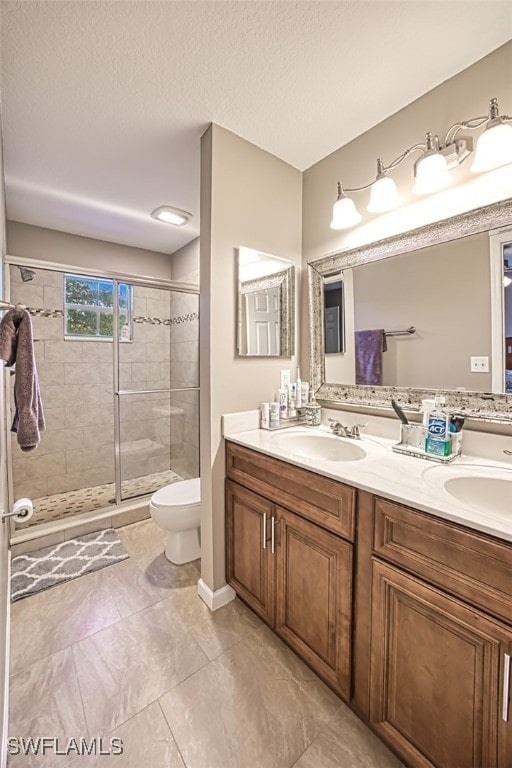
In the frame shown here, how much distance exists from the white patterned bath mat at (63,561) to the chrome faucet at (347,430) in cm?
161

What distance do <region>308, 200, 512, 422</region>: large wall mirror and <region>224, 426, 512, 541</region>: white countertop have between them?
0.25 meters

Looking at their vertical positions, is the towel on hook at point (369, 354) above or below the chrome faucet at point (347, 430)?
above

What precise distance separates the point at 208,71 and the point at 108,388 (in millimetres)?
2639

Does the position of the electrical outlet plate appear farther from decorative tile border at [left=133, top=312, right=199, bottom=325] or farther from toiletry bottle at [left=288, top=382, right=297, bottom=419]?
decorative tile border at [left=133, top=312, right=199, bottom=325]

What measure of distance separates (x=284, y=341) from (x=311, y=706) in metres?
1.64

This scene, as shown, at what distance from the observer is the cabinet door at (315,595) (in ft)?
3.65

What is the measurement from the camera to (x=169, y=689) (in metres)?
1.24

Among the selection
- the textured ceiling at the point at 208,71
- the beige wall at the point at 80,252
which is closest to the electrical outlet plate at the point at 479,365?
the textured ceiling at the point at 208,71

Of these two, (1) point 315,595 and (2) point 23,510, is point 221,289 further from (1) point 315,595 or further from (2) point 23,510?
(1) point 315,595

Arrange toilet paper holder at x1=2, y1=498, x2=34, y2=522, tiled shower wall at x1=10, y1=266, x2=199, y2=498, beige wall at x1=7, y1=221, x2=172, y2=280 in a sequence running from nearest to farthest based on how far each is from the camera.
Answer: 1. toilet paper holder at x1=2, y1=498, x2=34, y2=522
2. beige wall at x1=7, y1=221, x2=172, y2=280
3. tiled shower wall at x1=10, y1=266, x2=199, y2=498

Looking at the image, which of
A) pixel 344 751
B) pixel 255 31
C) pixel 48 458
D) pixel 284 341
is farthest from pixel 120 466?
pixel 255 31

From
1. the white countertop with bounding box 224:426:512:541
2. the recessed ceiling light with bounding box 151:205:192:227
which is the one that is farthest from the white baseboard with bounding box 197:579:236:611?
the recessed ceiling light with bounding box 151:205:192:227

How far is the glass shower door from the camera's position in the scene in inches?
119

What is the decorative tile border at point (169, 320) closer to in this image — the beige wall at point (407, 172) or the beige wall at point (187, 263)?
the beige wall at point (187, 263)
